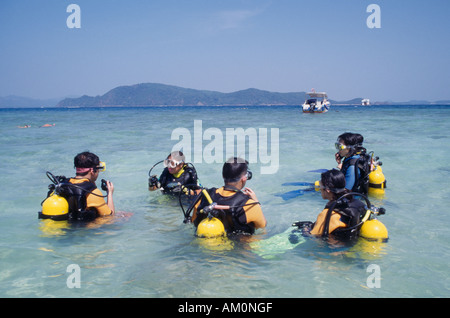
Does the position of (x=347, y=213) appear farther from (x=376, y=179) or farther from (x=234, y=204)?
(x=376, y=179)

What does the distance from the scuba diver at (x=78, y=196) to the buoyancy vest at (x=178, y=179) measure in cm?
152

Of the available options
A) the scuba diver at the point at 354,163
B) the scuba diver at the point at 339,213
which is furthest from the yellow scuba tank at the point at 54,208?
the scuba diver at the point at 354,163

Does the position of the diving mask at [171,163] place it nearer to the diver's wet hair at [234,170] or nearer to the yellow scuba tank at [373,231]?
the diver's wet hair at [234,170]

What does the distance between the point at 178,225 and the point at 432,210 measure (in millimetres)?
4832

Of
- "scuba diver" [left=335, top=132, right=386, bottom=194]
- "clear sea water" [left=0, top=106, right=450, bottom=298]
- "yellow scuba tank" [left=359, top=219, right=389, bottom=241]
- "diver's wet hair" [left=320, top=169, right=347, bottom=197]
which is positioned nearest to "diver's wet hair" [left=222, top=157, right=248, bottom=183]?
"clear sea water" [left=0, top=106, right=450, bottom=298]

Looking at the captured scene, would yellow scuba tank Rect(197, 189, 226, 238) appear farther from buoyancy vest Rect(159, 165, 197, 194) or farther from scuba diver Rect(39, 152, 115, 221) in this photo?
buoyancy vest Rect(159, 165, 197, 194)

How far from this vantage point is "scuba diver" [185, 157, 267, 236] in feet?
13.6

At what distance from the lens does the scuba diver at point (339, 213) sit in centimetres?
405

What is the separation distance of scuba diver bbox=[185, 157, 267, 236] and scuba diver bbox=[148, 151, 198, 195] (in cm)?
198

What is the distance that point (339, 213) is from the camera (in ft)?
13.4

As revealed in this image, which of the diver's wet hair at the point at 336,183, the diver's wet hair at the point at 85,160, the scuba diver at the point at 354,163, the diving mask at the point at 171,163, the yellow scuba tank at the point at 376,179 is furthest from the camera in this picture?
the yellow scuba tank at the point at 376,179

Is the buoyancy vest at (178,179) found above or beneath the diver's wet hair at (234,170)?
beneath

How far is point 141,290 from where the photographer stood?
136 inches

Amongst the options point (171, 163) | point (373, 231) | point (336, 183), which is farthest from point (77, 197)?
point (373, 231)
